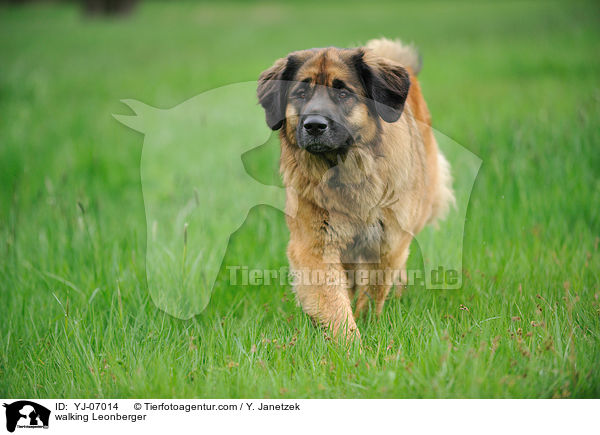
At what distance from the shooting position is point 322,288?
9.84 ft

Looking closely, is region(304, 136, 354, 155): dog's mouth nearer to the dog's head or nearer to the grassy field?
the dog's head

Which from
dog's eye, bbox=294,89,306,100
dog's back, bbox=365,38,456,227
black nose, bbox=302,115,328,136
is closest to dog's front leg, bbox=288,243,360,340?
black nose, bbox=302,115,328,136

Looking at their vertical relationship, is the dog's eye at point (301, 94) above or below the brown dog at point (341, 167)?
above

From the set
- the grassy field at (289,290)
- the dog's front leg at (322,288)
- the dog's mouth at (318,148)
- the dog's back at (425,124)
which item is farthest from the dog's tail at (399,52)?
the dog's front leg at (322,288)

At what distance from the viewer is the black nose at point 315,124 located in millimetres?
2814

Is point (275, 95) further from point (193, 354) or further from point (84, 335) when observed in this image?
point (84, 335)

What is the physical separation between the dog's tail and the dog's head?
909mm

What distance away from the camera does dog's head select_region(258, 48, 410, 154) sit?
9.49 ft

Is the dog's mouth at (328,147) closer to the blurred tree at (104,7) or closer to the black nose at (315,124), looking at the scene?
the black nose at (315,124)

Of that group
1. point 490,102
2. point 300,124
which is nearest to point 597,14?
point 490,102

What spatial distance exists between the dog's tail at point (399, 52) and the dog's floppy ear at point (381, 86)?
3.07 feet
